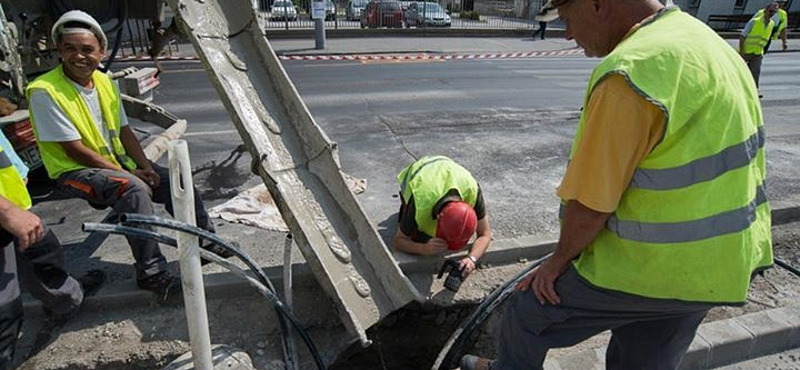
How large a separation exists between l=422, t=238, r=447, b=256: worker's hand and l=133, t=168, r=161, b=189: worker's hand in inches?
73.9

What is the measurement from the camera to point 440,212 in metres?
3.13

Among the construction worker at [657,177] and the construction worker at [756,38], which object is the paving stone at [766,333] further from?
the construction worker at [756,38]

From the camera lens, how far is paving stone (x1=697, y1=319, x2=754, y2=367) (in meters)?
2.77

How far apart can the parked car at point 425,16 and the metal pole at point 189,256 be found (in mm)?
21948

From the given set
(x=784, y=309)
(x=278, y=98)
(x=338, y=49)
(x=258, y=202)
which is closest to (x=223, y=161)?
(x=258, y=202)

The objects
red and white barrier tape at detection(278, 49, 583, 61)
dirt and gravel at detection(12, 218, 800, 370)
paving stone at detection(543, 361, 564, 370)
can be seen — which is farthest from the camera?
red and white barrier tape at detection(278, 49, 583, 61)

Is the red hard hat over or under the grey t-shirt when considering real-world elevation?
under

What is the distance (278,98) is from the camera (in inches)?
135

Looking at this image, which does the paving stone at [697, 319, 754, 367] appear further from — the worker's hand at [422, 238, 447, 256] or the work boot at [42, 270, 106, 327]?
the work boot at [42, 270, 106, 327]

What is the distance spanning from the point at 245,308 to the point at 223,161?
2.84m

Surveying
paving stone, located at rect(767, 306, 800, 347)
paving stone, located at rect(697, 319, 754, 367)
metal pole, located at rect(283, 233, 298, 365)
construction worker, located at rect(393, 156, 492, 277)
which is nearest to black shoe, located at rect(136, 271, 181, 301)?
metal pole, located at rect(283, 233, 298, 365)

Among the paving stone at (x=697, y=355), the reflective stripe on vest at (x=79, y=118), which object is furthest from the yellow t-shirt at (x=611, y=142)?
the reflective stripe on vest at (x=79, y=118)

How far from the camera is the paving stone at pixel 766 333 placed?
2855mm

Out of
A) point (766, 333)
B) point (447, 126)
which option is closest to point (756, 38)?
point (447, 126)
